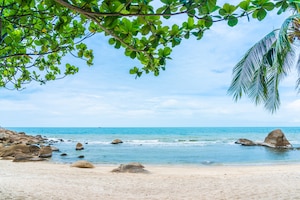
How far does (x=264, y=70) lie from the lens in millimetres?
7508

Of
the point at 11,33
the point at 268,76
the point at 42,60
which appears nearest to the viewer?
the point at 11,33

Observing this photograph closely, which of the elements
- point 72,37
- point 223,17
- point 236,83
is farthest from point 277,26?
point 223,17

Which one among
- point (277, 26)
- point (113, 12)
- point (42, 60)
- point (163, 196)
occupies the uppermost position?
point (277, 26)

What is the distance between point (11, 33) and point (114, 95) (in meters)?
45.9

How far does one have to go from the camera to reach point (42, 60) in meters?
5.01

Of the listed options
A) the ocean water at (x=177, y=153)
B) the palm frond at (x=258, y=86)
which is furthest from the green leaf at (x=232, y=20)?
the ocean water at (x=177, y=153)

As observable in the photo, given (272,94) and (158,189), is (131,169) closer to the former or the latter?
(158,189)

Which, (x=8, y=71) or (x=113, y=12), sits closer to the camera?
(x=113, y=12)

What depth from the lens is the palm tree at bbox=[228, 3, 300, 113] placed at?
7227mm

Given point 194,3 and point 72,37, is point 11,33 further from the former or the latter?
point 194,3

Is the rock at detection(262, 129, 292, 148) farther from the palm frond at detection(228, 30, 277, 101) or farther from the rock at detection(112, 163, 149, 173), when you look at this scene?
the palm frond at detection(228, 30, 277, 101)

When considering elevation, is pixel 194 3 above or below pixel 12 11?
below

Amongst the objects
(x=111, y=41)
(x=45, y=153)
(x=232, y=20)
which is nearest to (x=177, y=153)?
(x=45, y=153)

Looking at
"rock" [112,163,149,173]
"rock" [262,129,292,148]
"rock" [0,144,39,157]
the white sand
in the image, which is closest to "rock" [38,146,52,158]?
"rock" [0,144,39,157]
